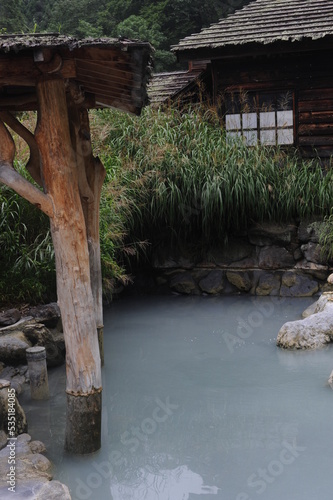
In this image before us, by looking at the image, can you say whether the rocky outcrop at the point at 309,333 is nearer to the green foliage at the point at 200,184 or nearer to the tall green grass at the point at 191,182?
the tall green grass at the point at 191,182

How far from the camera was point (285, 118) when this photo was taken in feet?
35.4

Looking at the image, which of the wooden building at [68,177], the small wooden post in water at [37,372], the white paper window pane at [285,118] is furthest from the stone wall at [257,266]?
the wooden building at [68,177]

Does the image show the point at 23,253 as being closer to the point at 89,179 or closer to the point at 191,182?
the point at 89,179

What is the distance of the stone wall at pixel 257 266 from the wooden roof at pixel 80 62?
16.5 feet

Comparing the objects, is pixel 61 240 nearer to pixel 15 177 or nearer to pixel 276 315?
pixel 15 177

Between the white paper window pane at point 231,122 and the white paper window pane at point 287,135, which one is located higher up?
the white paper window pane at point 231,122

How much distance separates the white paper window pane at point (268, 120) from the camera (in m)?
10.8

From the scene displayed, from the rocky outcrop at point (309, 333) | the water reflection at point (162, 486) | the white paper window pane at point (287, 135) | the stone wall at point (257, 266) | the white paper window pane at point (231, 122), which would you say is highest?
the white paper window pane at point (231, 122)

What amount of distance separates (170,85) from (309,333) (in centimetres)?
754

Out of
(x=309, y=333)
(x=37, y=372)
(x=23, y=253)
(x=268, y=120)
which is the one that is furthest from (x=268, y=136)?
(x=37, y=372)

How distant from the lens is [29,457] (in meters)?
3.94

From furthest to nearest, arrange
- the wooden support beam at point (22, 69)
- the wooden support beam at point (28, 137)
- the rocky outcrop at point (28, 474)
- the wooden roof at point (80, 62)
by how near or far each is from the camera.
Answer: the wooden support beam at point (28, 137), the wooden support beam at point (22, 69), the wooden roof at point (80, 62), the rocky outcrop at point (28, 474)

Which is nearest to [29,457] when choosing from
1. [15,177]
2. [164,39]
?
[15,177]

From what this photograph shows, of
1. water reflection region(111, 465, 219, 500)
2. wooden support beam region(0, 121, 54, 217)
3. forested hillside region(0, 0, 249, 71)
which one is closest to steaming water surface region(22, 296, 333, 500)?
Answer: water reflection region(111, 465, 219, 500)
